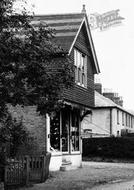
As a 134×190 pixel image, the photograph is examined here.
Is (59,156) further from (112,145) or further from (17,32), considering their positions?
(112,145)

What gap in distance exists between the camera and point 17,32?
14352 mm

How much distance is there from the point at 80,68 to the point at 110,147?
1415cm

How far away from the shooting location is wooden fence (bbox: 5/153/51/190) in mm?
16641

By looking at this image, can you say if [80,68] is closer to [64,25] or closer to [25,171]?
[64,25]

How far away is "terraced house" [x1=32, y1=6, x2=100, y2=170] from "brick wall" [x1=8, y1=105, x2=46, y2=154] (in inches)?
11.6

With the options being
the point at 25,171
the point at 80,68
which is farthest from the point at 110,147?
the point at 25,171

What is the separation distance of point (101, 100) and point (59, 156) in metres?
28.3

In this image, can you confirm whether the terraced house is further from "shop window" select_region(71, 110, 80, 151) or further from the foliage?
the foliage

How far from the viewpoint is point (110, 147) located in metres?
40.5

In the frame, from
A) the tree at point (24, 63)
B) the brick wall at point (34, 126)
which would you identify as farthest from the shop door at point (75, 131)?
the tree at point (24, 63)

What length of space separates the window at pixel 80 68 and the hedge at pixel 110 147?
1277 centimetres

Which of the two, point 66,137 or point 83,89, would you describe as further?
point 83,89

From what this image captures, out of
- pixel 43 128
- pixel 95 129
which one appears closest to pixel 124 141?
pixel 95 129

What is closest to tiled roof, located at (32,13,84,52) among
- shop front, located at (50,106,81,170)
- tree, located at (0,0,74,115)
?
shop front, located at (50,106,81,170)
